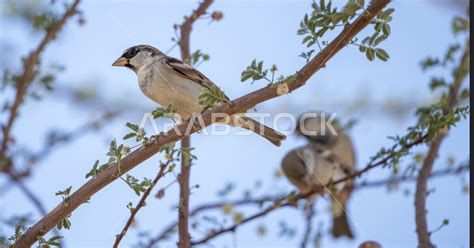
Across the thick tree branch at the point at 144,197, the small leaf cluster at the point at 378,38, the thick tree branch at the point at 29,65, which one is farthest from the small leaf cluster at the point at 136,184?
the thick tree branch at the point at 29,65

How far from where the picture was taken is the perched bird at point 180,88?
4.32m

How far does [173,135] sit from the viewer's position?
3.04m

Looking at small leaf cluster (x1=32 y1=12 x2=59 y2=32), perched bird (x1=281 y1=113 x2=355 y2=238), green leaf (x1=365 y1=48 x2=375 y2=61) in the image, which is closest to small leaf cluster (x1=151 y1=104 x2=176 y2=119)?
green leaf (x1=365 y1=48 x2=375 y2=61)

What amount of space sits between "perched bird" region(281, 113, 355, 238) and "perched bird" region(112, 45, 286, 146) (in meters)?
0.65

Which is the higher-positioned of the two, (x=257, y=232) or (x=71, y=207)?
(x=257, y=232)

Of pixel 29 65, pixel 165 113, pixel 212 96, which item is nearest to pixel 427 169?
pixel 212 96

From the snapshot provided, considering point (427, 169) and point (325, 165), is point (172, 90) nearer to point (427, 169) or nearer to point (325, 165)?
point (427, 169)

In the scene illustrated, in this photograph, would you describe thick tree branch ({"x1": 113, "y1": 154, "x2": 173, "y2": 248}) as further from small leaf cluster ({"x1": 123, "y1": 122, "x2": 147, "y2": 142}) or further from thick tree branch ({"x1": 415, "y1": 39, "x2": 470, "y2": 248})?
thick tree branch ({"x1": 415, "y1": 39, "x2": 470, "y2": 248})

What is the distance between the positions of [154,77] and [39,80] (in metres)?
0.72

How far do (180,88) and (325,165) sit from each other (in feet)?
7.44

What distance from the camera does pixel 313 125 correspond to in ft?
22.0

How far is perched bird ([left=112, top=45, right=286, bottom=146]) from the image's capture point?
432cm

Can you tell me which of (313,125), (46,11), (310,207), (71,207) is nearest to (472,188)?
(310,207)

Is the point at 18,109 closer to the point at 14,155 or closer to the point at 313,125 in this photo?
the point at 14,155
